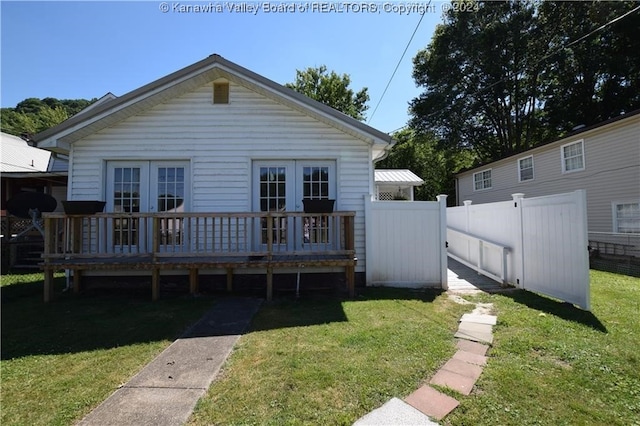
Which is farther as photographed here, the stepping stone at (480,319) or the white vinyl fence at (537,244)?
the white vinyl fence at (537,244)

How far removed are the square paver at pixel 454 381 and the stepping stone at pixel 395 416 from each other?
47 cm

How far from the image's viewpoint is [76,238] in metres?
5.51

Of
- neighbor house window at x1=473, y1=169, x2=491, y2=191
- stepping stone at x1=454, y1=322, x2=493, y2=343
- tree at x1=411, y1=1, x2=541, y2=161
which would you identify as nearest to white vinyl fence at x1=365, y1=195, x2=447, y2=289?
stepping stone at x1=454, y1=322, x2=493, y2=343

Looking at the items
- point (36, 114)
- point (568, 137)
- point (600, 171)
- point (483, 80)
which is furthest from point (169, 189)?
point (36, 114)

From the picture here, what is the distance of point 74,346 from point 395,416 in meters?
3.53

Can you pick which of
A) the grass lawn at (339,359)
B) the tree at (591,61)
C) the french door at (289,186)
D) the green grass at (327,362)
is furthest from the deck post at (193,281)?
the tree at (591,61)

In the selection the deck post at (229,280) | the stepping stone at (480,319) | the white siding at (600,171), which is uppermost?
the white siding at (600,171)

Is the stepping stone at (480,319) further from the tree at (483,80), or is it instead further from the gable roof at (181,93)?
the tree at (483,80)

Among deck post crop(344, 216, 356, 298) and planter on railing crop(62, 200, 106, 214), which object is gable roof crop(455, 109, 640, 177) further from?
planter on railing crop(62, 200, 106, 214)

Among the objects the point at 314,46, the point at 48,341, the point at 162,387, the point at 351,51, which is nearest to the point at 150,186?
the point at 48,341

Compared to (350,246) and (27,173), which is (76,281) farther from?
(27,173)

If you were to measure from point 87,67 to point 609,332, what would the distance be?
11882mm

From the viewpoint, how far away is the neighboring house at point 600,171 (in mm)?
9609

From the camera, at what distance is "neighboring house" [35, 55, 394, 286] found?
612 centimetres
